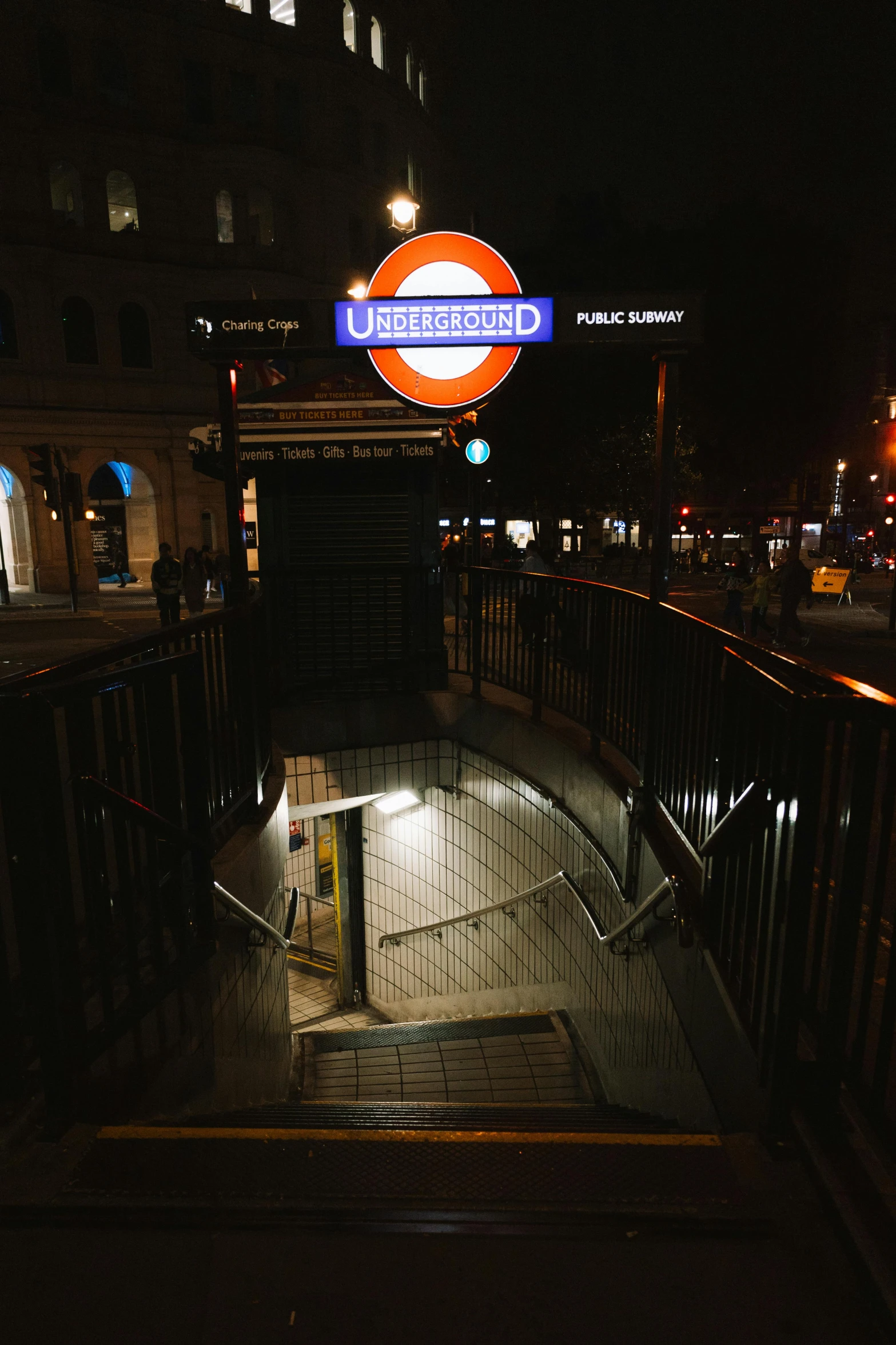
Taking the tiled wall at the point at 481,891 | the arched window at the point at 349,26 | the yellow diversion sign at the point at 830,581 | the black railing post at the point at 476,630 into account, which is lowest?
the tiled wall at the point at 481,891

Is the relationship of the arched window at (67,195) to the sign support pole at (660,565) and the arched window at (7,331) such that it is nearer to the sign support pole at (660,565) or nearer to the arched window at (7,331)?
the arched window at (7,331)

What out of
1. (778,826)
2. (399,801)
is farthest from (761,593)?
(778,826)

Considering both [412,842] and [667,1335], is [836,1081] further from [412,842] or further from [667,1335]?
[412,842]

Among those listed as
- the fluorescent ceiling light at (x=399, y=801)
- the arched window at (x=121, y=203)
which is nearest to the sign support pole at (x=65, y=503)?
the arched window at (x=121, y=203)

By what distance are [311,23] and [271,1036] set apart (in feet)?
116

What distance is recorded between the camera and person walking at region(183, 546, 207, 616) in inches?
629

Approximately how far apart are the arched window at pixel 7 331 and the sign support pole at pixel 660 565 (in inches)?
1082

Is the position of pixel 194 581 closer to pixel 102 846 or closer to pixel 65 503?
pixel 65 503

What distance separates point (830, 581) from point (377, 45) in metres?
28.6

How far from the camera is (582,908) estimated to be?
4.92m

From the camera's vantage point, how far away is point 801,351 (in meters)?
29.0

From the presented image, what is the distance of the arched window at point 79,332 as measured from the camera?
25.8m

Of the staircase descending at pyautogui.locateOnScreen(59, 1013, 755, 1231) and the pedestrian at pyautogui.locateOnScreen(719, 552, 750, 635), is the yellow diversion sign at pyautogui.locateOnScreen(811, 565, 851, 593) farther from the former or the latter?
the staircase descending at pyautogui.locateOnScreen(59, 1013, 755, 1231)

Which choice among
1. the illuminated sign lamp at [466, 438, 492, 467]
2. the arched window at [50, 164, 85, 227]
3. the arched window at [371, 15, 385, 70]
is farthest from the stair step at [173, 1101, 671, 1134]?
the arched window at [371, 15, 385, 70]
